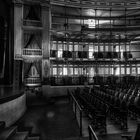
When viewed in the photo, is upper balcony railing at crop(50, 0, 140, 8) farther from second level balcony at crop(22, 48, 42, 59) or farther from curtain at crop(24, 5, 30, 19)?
second level balcony at crop(22, 48, 42, 59)

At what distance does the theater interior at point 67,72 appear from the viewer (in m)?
5.17

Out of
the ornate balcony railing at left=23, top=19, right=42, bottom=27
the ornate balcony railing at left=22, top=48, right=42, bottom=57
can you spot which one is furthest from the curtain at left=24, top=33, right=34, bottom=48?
the ornate balcony railing at left=23, top=19, right=42, bottom=27

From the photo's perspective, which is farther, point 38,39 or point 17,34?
point 38,39

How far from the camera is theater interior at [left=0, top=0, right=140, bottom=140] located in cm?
517

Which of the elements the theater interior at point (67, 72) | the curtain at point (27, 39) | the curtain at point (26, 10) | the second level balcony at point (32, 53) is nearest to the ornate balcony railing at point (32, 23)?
the theater interior at point (67, 72)

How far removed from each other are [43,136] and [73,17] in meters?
15.5

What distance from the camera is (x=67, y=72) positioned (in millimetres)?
17844

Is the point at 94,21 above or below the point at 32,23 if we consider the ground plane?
above

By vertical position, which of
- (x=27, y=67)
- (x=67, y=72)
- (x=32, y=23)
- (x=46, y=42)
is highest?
(x=32, y=23)

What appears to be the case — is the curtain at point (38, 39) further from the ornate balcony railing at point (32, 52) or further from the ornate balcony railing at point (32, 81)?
the ornate balcony railing at point (32, 81)

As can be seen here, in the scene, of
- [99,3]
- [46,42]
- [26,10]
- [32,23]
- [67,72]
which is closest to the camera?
[32,23]

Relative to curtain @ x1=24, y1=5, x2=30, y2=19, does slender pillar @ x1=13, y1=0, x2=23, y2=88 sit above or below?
below

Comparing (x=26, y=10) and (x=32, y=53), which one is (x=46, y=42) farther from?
(x=26, y=10)

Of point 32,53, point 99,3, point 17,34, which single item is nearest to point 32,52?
point 32,53
